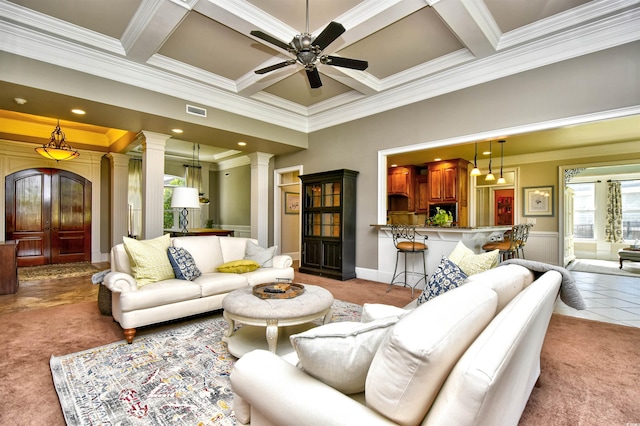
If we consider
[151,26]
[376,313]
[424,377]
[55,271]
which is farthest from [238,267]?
[55,271]

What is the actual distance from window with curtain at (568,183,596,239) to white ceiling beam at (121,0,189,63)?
11743 mm

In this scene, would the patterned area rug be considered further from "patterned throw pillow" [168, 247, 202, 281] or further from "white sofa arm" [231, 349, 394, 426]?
"white sofa arm" [231, 349, 394, 426]

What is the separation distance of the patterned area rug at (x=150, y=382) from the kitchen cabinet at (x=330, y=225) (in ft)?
9.57

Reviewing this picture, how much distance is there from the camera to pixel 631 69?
3.10 metres

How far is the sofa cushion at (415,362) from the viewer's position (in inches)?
30.6

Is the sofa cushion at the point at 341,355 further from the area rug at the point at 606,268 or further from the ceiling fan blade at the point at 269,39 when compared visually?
the area rug at the point at 606,268

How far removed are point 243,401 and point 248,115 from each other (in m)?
4.91

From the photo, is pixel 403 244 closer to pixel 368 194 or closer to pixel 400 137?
pixel 368 194

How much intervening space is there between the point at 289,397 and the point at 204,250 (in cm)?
316

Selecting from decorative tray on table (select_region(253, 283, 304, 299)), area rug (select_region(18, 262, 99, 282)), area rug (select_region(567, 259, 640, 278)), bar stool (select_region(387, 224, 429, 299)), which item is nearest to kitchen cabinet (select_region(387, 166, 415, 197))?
bar stool (select_region(387, 224, 429, 299))

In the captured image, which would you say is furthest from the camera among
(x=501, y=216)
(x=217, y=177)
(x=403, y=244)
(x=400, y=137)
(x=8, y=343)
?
(x=217, y=177)

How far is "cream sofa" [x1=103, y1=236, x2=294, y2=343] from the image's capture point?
2.69 meters

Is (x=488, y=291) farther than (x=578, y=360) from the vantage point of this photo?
No

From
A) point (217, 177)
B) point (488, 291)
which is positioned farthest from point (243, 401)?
point (217, 177)
